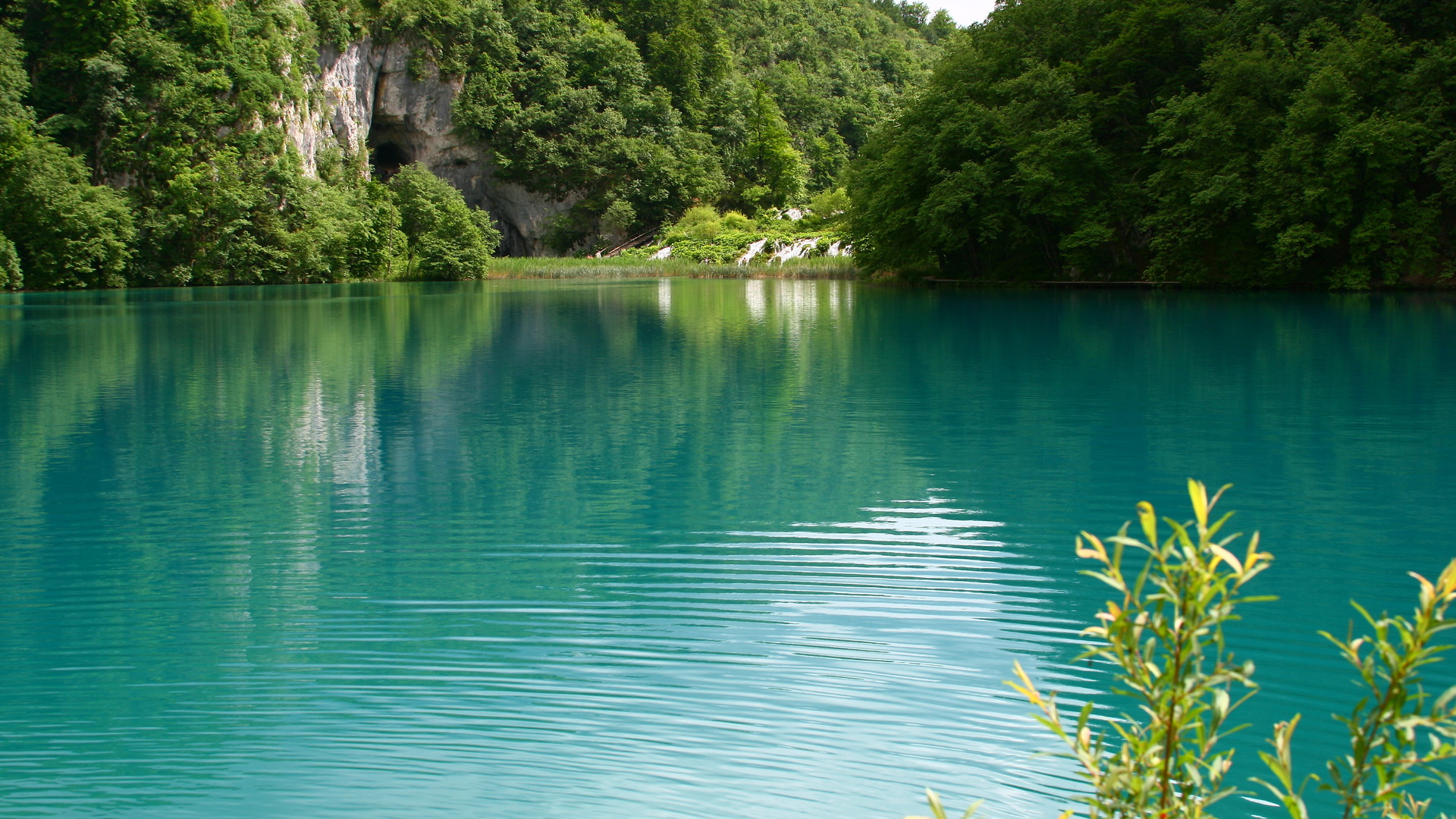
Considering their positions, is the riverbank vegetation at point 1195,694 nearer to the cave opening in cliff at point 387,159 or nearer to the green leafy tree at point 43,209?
the green leafy tree at point 43,209

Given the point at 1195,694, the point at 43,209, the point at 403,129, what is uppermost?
the point at 403,129

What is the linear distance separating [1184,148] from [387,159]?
53808mm

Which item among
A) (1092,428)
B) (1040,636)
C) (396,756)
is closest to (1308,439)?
(1092,428)

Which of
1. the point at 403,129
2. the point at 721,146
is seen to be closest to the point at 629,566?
the point at 403,129

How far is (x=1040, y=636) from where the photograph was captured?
474 centimetres

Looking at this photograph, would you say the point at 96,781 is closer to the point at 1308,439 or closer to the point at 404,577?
the point at 404,577

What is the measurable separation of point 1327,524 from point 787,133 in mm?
69278

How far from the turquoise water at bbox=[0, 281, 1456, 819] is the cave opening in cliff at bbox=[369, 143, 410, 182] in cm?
5773

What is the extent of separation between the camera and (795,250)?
57.5 meters

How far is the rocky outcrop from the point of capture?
55.1m

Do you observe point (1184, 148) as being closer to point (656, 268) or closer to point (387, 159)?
point (656, 268)

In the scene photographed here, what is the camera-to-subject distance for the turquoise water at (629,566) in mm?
3656

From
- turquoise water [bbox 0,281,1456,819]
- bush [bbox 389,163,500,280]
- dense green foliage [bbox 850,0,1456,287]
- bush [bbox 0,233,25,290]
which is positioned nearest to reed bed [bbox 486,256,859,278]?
bush [bbox 389,163,500,280]

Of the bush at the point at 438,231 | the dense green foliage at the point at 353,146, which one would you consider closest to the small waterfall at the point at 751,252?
the dense green foliage at the point at 353,146
